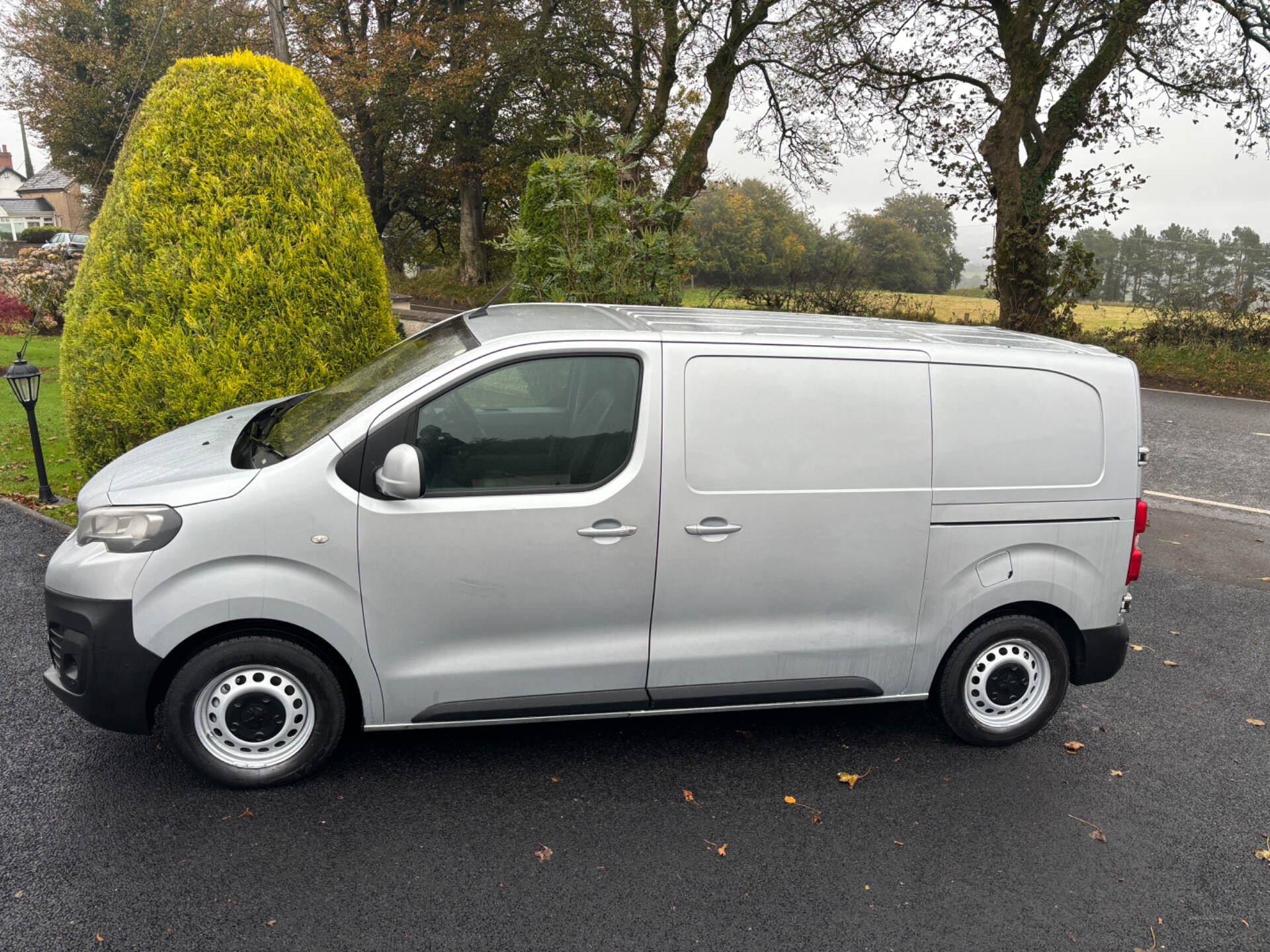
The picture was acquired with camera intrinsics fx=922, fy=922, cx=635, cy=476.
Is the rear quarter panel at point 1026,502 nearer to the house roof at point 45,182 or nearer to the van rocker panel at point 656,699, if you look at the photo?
the van rocker panel at point 656,699

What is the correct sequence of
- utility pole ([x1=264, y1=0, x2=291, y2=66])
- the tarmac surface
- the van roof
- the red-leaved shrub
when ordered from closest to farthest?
the tarmac surface, the van roof, utility pole ([x1=264, y1=0, x2=291, y2=66]), the red-leaved shrub

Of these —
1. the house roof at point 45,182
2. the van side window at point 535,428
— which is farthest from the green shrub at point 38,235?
the van side window at point 535,428

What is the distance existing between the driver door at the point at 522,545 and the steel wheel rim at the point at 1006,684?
5.30ft

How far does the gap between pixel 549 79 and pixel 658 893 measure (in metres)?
28.1

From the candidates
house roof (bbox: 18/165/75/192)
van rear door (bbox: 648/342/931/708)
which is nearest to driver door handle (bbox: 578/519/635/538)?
van rear door (bbox: 648/342/931/708)

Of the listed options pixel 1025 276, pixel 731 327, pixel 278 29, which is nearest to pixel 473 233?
pixel 1025 276

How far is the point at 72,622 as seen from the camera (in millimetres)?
3514

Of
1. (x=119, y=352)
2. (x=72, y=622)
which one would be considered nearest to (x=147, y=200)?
(x=119, y=352)

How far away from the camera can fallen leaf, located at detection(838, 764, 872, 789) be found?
400 centimetres

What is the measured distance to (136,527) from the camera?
138 inches

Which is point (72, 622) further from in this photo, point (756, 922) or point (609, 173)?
point (609, 173)

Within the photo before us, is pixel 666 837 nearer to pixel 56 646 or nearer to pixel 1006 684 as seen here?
pixel 1006 684

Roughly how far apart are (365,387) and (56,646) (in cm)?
160

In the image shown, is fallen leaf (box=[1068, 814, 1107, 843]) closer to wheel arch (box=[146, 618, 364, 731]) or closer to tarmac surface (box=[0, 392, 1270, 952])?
tarmac surface (box=[0, 392, 1270, 952])
